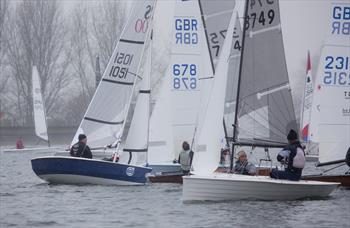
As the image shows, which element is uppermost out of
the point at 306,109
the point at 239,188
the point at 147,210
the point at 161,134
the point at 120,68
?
the point at 120,68

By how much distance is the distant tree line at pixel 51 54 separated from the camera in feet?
222

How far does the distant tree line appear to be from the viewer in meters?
67.6

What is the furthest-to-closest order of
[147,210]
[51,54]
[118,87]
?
[51,54] < [118,87] < [147,210]

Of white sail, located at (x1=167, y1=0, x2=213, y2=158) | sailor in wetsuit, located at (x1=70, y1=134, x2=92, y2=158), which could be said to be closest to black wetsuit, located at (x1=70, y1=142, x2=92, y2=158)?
sailor in wetsuit, located at (x1=70, y1=134, x2=92, y2=158)

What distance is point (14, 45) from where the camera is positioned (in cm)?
6769

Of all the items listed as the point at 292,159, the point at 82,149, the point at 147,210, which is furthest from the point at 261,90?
the point at 82,149

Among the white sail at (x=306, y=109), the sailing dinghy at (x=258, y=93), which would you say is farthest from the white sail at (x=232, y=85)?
the white sail at (x=306, y=109)

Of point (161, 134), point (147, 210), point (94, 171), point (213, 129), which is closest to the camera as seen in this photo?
point (147, 210)

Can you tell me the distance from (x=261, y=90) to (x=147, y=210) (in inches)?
136

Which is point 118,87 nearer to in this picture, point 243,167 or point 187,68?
point 187,68

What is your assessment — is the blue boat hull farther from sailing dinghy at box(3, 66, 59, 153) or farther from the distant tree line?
the distant tree line

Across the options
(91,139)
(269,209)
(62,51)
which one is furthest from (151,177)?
(62,51)

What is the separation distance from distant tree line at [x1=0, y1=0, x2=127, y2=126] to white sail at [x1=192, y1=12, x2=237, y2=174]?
Result: 4901 centimetres

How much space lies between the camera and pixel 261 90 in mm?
19734
